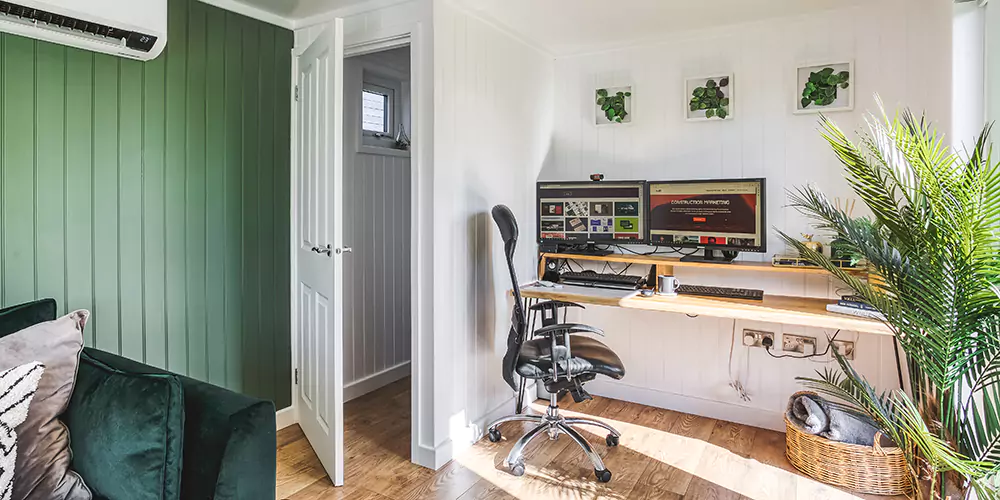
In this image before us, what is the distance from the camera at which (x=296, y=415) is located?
2996mm

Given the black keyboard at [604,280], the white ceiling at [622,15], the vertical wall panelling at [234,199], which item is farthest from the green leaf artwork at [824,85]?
the vertical wall panelling at [234,199]

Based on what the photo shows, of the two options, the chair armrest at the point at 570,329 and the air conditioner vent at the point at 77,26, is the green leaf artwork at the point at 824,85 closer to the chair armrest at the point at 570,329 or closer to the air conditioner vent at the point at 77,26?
the chair armrest at the point at 570,329

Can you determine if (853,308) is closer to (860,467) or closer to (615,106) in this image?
(860,467)

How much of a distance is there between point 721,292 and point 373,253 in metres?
2.02

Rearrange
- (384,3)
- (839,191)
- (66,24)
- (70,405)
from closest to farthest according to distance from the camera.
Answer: (70,405) → (66,24) → (384,3) → (839,191)

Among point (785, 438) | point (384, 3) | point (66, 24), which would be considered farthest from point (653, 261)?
point (66, 24)

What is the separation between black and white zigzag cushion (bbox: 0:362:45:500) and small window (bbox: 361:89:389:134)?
2380 mm

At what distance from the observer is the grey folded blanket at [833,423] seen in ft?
7.88

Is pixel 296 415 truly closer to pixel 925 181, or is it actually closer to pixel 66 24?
pixel 66 24

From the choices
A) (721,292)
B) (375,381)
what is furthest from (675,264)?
(375,381)

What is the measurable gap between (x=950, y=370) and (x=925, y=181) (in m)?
0.48

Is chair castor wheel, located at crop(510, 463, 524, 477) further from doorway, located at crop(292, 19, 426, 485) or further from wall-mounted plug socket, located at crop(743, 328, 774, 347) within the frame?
wall-mounted plug socket, located at crop(743, 328, 774, 347)

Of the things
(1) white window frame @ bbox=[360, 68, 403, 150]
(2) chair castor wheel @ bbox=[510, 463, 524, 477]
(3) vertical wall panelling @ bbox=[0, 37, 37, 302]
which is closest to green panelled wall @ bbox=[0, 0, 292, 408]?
(3) vertical wall panelling @ bbox=[0, 37, 37, 302]

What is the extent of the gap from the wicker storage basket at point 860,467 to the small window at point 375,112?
2.86m
